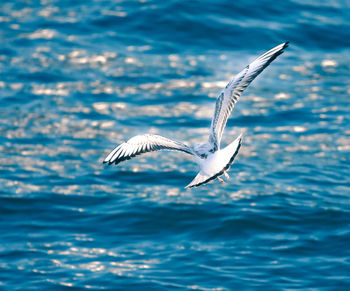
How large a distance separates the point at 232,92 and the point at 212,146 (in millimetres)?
998

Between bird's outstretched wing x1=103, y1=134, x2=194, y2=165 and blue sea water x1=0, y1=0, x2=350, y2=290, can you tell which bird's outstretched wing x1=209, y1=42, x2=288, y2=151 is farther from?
blue sea water x1=0, y1=0, x2=350, y2=290

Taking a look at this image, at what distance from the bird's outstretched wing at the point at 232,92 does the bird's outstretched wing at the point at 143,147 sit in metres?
0.74

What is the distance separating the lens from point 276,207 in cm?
1409

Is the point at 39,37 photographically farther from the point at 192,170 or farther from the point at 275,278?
the point at 275,278

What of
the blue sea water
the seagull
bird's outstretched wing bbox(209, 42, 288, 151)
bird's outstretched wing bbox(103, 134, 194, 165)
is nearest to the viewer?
the seagull

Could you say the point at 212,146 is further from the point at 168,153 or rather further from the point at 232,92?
the point at 168,153

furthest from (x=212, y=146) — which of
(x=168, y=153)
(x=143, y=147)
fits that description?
(x=168, y=153)

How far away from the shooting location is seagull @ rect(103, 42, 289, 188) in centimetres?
921

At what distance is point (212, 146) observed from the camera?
10023mm

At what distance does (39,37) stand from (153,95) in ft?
13.6

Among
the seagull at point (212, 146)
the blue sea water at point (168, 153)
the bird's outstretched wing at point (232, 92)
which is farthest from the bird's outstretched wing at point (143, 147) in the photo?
the blue sea water at point (168, 153)

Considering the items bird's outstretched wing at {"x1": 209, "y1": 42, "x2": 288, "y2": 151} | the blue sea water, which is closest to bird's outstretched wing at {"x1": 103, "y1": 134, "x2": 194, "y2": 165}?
bird's outstretched wing at {"x1": 209, "y1": 42, "x2": 288, "y2": 151}

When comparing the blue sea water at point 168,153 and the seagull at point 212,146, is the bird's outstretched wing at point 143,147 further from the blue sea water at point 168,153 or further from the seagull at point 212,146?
the blue sea water at point 168,153

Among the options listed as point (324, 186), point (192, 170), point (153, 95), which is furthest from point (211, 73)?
point (324, 186)
